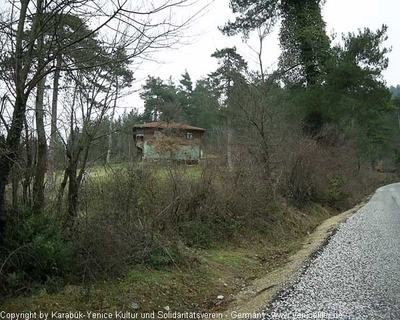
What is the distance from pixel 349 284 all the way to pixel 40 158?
5.76 m

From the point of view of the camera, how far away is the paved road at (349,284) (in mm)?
5727

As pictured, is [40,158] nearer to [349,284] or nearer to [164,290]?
[164,290]

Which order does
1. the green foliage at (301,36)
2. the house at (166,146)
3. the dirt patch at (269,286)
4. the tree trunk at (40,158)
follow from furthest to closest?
the green foliage at (301,36)
the house at (166,146)
the tree trunk at (40,158)
the dirt patch at (269,286)

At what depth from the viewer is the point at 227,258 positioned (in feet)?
31.6

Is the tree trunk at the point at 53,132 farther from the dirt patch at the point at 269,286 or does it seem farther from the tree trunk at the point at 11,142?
the dirt patch at the point at 269,286

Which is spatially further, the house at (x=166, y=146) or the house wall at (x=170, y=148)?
the house wall at (x=170, y=148)

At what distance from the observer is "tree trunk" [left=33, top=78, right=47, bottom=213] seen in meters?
6.90

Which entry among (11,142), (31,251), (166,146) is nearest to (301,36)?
(166,146)

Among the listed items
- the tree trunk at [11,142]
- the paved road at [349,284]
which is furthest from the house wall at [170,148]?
the paved road at [349,284]

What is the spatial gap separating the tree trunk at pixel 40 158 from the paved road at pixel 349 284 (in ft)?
13.7

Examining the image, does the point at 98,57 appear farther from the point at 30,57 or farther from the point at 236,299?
the point at 236,299

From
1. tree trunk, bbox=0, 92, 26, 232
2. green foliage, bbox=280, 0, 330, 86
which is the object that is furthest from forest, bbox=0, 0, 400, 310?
green foliage, bbox=280, 0, 330, 86

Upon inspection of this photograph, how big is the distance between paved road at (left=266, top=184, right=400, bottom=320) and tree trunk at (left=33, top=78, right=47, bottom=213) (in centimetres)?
416

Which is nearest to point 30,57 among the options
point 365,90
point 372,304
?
point 372,304
